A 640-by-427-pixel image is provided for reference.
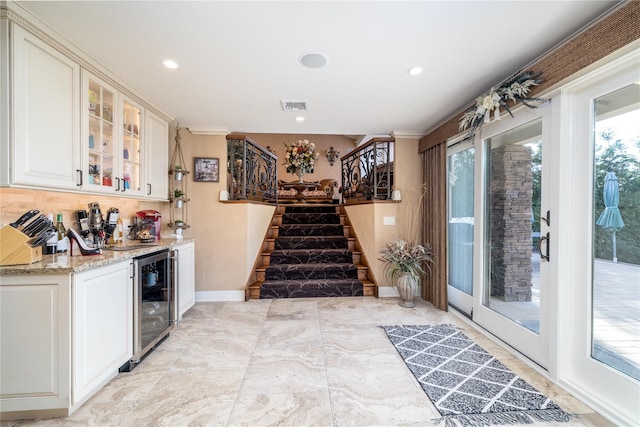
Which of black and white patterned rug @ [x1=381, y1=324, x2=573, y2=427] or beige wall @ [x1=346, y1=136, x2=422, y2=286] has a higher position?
beige wall @ [x1=346, y1=136, x2=422, y2=286]

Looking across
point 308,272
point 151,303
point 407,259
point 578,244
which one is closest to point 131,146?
point 151,303

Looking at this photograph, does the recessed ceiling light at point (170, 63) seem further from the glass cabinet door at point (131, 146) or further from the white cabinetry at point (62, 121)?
the glass cabinet door at point (131, 146)

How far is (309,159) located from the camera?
6.70 metres

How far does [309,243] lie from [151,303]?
109 inches

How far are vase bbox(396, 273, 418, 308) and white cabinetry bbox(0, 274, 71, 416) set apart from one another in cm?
337

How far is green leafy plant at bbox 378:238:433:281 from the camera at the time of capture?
3715 millimetres

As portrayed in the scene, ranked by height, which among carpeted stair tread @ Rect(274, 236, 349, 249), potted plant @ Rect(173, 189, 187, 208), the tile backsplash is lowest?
carpeted stair tread @ Rect(274, 236, 349, 249)

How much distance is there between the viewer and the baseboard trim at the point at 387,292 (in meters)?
4.12

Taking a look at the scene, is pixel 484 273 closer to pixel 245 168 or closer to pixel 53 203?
pixel 245 168

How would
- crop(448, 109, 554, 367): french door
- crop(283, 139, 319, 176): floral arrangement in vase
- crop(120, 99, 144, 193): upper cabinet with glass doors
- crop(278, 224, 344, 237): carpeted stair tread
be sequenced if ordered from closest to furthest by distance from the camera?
crop(448, 109, 554, 367): french door
crop(120, 99, 144, 193): upper cabinet with glass doors
crop(278, 224, 344, 237): carpeted stair tread
crop(283, 139, 319, 176): floral arrangement in vase

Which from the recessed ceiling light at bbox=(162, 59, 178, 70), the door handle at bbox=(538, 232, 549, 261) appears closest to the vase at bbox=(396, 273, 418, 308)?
the door handle at bbox=(538, 232, 549, 261)

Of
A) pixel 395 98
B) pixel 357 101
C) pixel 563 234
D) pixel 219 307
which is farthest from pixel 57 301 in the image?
pixel 563 234

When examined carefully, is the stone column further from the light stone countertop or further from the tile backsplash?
the tile backsplash

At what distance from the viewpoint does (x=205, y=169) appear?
13.2ft
